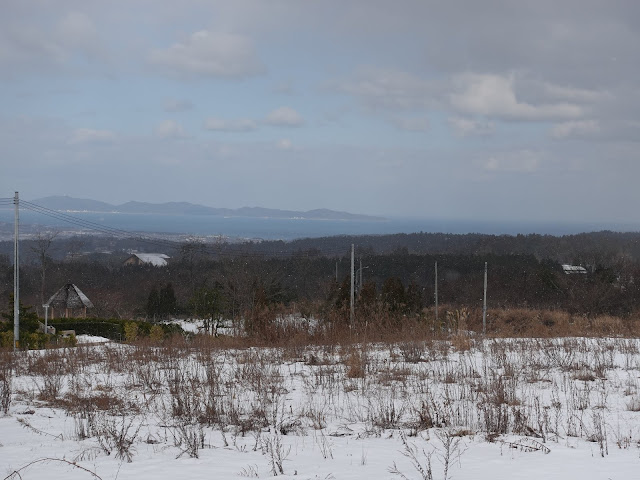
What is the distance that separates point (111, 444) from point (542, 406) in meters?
3.87

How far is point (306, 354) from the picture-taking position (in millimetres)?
8922

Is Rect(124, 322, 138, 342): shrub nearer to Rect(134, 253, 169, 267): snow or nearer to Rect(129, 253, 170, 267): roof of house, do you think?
Rect(134, 253, 169, 267): snow

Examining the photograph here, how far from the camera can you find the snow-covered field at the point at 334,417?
13.6 feet

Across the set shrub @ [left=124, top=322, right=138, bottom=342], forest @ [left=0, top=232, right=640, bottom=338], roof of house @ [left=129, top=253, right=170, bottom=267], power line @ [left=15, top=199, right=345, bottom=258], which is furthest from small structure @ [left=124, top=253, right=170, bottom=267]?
shrub @ [left=124, top=322, right=138, bottom=342]

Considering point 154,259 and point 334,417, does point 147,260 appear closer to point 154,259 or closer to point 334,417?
point 154,259

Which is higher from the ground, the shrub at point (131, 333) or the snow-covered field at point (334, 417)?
the snow-covered field at point (334, 417)

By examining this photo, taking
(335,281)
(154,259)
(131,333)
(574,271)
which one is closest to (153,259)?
(154,259)

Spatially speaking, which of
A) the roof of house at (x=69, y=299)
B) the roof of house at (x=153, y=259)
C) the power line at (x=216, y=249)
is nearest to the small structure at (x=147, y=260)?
the roof of house at (x=153, y=259)

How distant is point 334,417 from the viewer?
5.54 m

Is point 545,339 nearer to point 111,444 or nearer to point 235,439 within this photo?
point 235,439

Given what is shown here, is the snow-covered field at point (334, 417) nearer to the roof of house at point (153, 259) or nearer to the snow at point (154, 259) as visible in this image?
the snow at point (154, 259)

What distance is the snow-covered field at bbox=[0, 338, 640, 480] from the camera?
13.6 ft

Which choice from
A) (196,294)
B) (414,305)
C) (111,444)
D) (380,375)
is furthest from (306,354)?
(414,305)

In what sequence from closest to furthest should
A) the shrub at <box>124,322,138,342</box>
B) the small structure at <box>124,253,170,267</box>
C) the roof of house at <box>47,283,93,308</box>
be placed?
the shrub at <box>124,322,138,342</box>, the roof of house at <box>47,283,93,308</box>, the small structure at <box>124,253,170,267</box>
